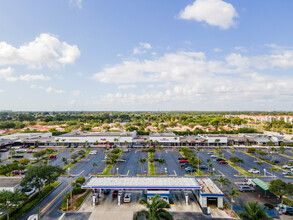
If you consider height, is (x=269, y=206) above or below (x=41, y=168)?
below

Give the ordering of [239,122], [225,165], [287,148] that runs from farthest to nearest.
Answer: [239,122] < [287,148] < [225,165]

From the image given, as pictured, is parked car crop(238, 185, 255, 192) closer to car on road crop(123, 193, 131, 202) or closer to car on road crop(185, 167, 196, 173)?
car on road crop(185, 167, 196, 173)

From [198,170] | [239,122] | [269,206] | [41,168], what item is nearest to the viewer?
[269,206]

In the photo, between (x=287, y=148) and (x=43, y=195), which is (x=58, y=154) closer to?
(x=43, y=195)

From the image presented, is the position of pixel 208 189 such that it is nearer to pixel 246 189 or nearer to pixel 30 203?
pixel 246 189

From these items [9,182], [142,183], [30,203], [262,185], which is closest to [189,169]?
[262,185]

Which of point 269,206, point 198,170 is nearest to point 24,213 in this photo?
point 198,170

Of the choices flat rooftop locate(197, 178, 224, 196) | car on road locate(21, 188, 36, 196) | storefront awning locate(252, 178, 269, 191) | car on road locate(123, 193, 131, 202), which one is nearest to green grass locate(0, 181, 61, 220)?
car on road locate(21, 188, 36, 196)

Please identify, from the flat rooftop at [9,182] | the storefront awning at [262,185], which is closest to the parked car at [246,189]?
the storefront awning at [262,185]
